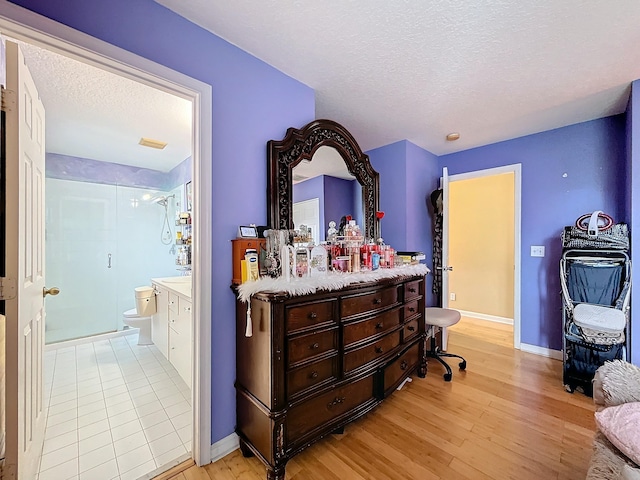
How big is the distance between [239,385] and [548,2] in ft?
8.68

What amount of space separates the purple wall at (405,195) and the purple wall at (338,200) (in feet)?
3.01

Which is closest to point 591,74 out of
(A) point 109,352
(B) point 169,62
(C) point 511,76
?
(C) point 511,76

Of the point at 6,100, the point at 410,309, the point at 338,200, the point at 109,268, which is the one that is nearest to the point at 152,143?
the point at 109,268

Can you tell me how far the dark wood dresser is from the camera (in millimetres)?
1338

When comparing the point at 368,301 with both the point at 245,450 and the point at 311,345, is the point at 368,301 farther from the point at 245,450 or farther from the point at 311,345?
the point at 245,450

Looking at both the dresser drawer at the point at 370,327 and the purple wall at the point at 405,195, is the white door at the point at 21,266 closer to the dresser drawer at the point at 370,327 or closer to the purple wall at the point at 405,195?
the dresser drawer at the point at 370,327

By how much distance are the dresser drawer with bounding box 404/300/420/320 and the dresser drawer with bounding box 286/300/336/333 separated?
2.85ft

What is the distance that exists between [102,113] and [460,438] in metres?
3.82

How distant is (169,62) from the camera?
142 cm

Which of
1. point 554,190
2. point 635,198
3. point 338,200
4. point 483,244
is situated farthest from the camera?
point 483,244

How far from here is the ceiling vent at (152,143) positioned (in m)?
3.03

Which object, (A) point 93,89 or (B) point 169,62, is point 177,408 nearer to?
(B) point 169,62

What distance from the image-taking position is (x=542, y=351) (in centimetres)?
297

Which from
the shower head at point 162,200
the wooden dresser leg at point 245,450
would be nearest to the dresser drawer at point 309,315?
the wooden dresser leg at point 245,450
